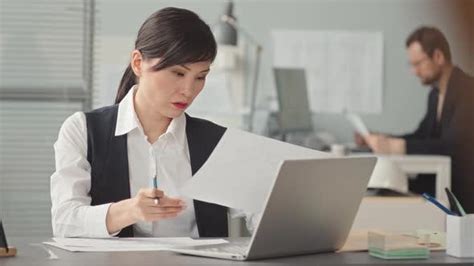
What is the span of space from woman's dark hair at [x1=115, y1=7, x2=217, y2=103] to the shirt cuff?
35cm

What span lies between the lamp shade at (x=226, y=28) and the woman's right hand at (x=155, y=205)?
3256mm

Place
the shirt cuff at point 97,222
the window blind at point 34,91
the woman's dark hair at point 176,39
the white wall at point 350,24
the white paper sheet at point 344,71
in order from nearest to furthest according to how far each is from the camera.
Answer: the shirt cuff at point 97,222
the woman's dark hair at point 176,39
the window blind at point 34,91
the white wall at point 350,24
the white paper sheet at point 344,71

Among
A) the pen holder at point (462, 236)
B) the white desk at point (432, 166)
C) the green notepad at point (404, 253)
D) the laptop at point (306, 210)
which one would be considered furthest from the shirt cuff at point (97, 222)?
the white desk at point (432, 166)

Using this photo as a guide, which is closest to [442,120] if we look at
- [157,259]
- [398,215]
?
[398,215]

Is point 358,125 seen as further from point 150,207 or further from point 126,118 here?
point 150,207

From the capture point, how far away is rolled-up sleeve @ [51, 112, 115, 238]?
2.04 meters

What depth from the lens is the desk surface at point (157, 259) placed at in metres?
1.68

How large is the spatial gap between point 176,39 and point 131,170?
1.06 ft

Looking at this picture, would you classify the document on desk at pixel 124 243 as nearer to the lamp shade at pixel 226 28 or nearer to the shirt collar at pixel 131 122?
the shirt collar at pixel 131 122

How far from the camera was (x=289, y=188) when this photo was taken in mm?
1696

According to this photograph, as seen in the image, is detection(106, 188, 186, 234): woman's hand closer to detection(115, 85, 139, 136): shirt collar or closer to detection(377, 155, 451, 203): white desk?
detection(115, 85, 139, 136): shirt collar

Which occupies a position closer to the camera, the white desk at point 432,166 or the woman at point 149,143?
the woman at point 149,143

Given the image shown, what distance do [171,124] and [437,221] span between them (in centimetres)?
164

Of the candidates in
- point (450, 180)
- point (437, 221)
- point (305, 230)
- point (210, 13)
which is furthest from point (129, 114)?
point (210, 13)
